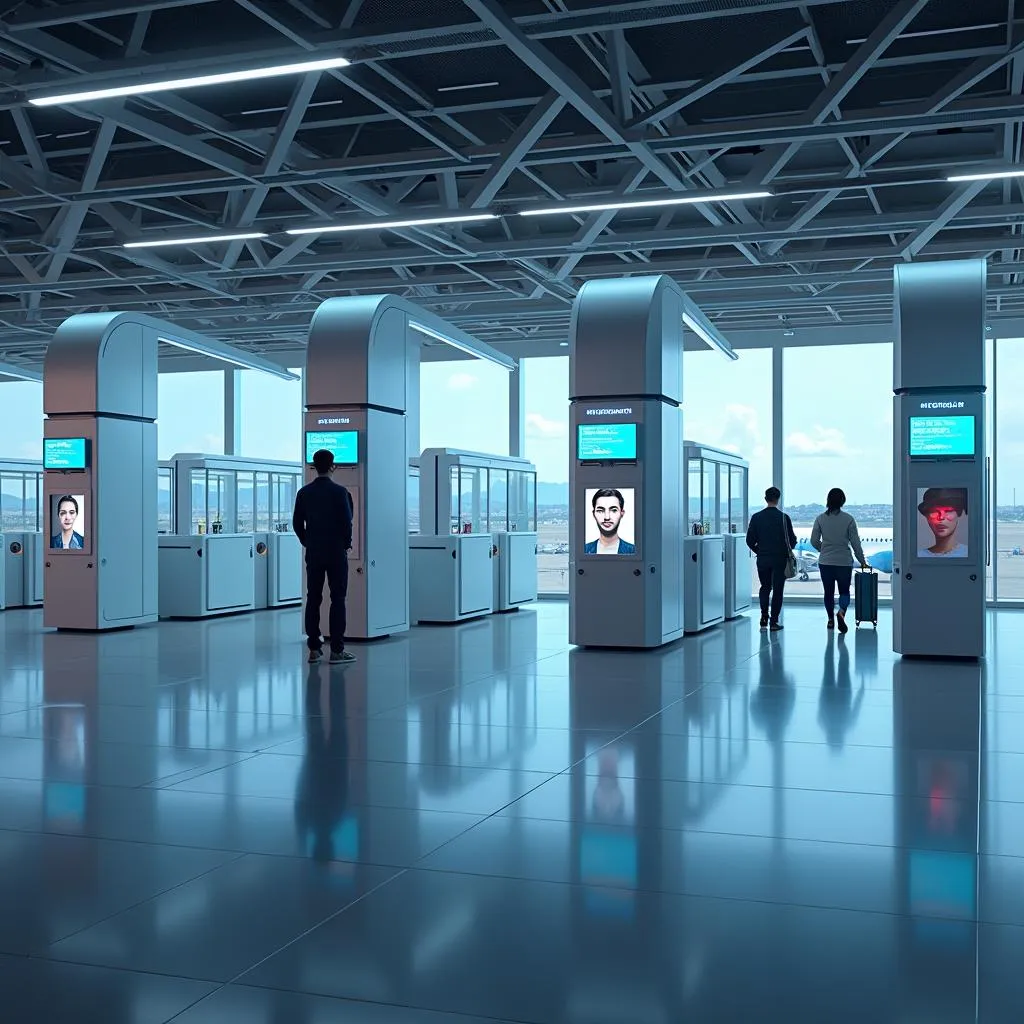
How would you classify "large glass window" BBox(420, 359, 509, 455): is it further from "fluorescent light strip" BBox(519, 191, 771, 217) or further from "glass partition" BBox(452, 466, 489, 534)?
"fluorescent light strip" BBox(519, 191, 771, 217)

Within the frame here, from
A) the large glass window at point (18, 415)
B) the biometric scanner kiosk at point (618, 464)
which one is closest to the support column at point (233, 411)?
the large glass window at point (18, 415)

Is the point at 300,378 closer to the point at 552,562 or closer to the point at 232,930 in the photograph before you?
the point at 552,562

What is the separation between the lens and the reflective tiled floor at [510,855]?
10.5ft

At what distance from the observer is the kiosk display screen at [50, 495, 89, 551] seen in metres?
13.1

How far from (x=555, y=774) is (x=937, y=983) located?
2.82 meters

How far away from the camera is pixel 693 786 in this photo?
5.61 metres

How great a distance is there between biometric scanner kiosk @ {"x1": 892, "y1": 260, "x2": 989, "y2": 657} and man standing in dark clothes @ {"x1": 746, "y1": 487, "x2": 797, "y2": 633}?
315 cm

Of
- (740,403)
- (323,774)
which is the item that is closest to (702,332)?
(740,403)

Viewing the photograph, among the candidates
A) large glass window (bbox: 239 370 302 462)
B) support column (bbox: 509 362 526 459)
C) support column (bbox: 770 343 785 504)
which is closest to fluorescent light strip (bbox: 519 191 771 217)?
support column (bbox: 770 343 785 504)

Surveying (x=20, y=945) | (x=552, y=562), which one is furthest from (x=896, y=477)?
(x=552, y=562)

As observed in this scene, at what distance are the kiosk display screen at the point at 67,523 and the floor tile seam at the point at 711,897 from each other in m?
9.89

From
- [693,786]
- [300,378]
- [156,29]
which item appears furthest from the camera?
[300,378]

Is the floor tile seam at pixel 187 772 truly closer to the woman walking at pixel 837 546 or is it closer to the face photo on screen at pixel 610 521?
the face photo on screen at pixel 610 521

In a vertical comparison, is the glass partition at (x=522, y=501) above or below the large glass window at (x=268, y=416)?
below
